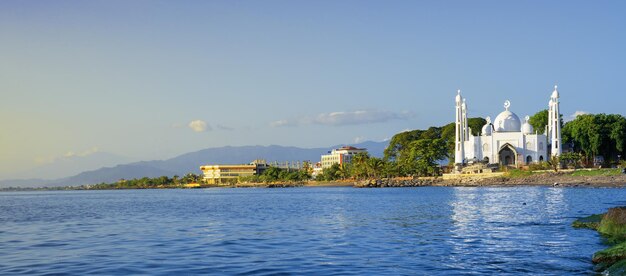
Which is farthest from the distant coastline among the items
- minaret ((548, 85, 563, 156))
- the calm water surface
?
the calm water surface

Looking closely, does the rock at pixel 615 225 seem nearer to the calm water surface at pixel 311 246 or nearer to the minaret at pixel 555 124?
the calm water surface at pixel 311 246

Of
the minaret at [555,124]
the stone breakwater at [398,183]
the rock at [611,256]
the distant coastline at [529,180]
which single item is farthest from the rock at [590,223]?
the minaret at [555,124]

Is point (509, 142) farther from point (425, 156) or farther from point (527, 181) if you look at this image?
point (527, 181)

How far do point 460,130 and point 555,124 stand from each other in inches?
682

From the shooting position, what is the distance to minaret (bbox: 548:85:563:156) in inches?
4710

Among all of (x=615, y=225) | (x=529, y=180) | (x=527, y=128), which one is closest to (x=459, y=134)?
(x=527, y=128)

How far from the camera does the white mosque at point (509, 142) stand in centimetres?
12294

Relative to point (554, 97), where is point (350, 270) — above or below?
below

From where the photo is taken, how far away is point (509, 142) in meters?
124

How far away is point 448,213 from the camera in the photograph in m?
41.2

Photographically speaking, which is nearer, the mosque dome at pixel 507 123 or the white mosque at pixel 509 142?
the white mosque at pixel 509 142

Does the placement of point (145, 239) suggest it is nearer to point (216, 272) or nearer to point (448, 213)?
point (216, 272)

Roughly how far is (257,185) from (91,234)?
16591 cm

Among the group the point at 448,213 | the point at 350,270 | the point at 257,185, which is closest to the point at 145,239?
the point at 350,270
